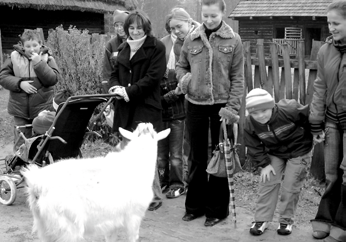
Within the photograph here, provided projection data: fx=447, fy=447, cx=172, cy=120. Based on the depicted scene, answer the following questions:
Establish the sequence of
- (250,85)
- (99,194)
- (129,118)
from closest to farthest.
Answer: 1. (99,194)
2. (129,118)
3. (250,85)

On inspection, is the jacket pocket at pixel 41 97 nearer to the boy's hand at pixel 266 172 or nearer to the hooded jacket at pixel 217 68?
the hooded jacket at pixel 217 68

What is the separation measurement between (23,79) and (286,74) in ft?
11.3

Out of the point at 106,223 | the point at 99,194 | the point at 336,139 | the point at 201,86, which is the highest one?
the point at 201,86

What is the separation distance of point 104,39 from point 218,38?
5999 millimetres

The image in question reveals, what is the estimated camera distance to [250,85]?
631 centimetres

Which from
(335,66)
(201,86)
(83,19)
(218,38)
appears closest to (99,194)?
(201,86)

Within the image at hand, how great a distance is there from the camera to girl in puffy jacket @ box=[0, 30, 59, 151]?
573 centimetres

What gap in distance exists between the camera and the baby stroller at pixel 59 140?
4.81 metres

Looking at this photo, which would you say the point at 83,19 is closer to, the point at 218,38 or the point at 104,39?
the point at 104,39

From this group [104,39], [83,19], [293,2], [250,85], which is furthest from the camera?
[293,2]

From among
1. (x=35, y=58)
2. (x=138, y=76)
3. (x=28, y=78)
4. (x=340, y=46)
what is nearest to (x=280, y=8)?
(x=28, y=78)

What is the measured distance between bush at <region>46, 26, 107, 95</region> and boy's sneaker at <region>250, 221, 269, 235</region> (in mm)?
4992

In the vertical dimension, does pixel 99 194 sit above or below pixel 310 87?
below

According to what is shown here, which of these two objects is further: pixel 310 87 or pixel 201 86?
pixel 310 87
